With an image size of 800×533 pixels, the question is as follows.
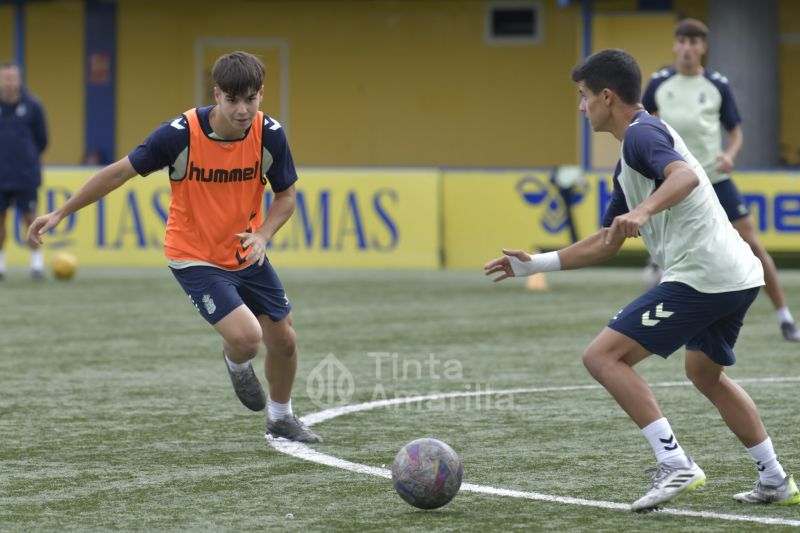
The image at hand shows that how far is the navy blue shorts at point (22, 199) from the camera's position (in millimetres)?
17203

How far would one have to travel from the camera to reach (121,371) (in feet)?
34.5

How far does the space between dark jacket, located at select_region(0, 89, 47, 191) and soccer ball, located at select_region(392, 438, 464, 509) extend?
11.7m

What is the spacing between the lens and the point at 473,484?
22.2 ft

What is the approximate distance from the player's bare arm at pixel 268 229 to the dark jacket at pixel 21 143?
10.0m

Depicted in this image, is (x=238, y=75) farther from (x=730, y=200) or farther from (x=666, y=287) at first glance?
(x=730, y=200)

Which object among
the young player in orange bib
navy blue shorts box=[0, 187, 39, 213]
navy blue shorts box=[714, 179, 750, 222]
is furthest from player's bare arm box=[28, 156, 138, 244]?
navy blue shorts box=[0, 187, 39, 213]

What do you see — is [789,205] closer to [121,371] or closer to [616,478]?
[121,371]

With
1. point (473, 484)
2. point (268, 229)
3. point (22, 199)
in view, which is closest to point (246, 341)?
point (268, 229)

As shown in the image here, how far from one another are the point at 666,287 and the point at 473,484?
4.00 feet

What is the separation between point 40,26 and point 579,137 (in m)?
8.99

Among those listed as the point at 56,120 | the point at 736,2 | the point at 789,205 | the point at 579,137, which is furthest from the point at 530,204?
the point at 56,120

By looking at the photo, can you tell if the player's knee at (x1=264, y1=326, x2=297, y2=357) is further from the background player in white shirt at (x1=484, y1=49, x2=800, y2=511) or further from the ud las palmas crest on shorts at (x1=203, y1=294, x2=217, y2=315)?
the background player in white shirt at (x1=484, y1=49, x2=800, y2=511)

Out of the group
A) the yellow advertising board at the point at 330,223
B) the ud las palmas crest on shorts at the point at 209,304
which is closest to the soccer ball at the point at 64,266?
the yellow advertising board at the point at 330,223

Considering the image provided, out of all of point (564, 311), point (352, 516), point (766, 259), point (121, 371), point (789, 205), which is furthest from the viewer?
point (789, 205)
